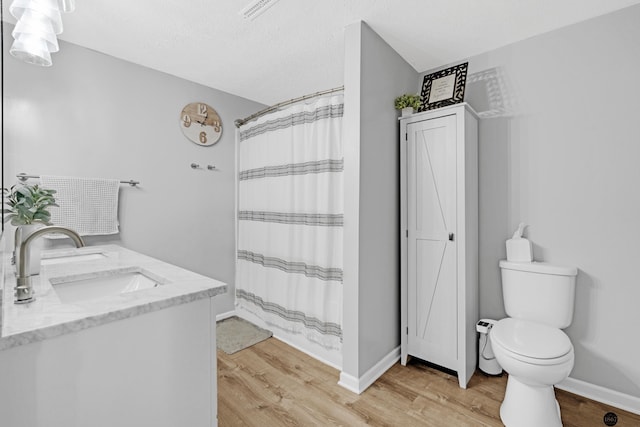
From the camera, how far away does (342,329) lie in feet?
6.70

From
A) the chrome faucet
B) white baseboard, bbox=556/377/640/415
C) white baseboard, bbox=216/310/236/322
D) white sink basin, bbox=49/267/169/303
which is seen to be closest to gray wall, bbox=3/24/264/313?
white baseboard, bbox=216/310/236/322

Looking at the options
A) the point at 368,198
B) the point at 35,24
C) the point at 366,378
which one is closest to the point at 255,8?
the point at 35,24

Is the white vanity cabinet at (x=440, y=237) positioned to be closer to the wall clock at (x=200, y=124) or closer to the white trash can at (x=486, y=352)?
the white trash can at (x=486, y=352)

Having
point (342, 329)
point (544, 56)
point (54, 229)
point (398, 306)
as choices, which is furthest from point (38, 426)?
point (544, 56)

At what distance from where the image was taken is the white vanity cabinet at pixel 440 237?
1953mm

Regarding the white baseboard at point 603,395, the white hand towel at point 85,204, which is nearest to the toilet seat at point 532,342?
the white baseboard at point 603,395

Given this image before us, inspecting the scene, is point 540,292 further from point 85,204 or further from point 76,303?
point 85,204

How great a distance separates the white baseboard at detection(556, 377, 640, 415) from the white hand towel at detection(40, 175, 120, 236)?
336 cm

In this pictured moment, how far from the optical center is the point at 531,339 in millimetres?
1580

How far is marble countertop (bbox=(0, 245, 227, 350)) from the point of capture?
78 centimetres

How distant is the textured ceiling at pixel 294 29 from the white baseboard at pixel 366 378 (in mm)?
2263

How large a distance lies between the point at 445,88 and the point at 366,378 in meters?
2.05

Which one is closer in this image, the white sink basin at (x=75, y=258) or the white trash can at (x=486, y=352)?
the white sink basin at (x=75, y=258)

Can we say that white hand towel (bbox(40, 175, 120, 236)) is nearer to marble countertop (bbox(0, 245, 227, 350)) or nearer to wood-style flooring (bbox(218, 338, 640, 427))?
marble countertop (bbox(0, 245, 227, 350))
